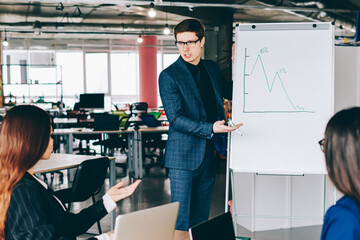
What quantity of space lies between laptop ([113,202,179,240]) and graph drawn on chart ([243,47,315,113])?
5.27 ft

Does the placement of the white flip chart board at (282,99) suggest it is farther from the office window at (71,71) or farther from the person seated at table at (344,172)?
the office window at (71,71)

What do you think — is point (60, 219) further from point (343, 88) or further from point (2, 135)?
point (343, 88)

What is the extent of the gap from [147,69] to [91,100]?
5537mm

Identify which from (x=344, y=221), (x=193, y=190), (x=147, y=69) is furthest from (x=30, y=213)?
(x=147, y=69)

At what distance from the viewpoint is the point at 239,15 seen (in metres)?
13.1

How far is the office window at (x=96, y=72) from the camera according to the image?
16906 mm

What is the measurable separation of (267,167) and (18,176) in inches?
70.9

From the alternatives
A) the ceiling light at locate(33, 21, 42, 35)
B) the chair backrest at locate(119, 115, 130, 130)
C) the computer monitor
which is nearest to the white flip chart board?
the chair backrest at locate(119, 115, 130, 130)

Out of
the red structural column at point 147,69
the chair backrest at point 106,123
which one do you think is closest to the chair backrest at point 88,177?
the chair backrest at point 106,123

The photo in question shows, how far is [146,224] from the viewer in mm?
1299

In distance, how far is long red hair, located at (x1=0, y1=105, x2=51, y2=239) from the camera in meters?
1.48

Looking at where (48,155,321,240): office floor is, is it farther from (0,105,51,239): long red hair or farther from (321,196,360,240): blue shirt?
(321,196,360,240): blue shirt

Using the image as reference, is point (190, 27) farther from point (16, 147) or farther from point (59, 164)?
point (59, 164)

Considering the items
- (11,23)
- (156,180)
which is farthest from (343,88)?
(11,23)
